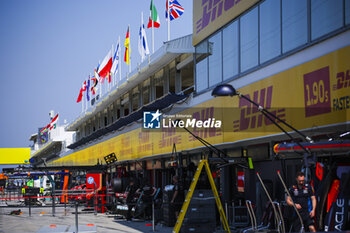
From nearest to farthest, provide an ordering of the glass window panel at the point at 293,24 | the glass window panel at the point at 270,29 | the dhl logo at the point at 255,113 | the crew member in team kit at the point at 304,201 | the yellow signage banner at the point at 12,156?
1. the crew member in team kit at the point at 304,201
2. the glass window panel at the point at 293,24
3. the dhl logo at the point at 255,113
4. the glass window panel at the point at 270,29
5. the yellow signage banner at the point at 12,156

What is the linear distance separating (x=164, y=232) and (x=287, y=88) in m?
6.54

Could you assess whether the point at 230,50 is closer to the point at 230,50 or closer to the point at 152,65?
the point at 230,50

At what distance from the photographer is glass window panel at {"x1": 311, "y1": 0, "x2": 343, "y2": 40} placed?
12070mm

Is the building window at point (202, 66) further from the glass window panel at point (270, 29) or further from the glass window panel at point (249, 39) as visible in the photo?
the glass window panel at point (270, 29)

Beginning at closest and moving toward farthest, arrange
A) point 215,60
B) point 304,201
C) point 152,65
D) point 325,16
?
point 304,201, point 325,16, point 215,60, point 152,65

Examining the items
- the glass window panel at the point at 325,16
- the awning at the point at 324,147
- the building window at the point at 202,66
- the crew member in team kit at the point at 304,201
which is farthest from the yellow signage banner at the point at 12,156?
the awning at the point at 324,147

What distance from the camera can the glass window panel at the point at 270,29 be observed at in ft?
49.4

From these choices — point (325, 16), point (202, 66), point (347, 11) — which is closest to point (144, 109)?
point (202, 66)

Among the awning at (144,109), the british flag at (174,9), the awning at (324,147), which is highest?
the british flag at (174,9)

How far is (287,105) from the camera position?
45.5 ft

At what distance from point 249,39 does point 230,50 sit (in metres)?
1.56

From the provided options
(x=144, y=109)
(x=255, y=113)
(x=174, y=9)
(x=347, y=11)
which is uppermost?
(x=174, y=9)

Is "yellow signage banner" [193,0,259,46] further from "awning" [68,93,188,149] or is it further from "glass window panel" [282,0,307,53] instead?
"awning" [68,93,188,149]

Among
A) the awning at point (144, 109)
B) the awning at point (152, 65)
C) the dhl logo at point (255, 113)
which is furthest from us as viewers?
the awning at point (152, 65)
